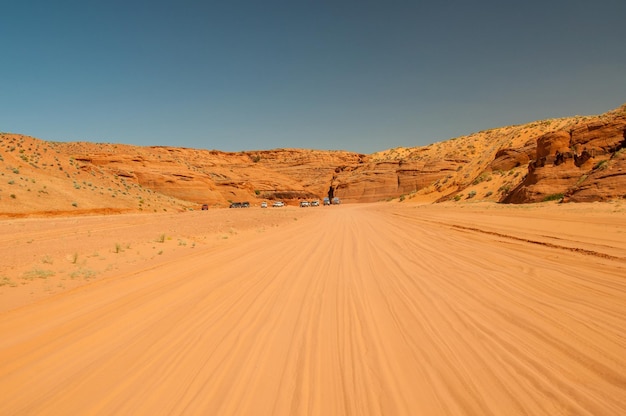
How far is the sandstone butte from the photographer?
2031 cm

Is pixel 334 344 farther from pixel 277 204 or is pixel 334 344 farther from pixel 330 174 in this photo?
pixel 330 174

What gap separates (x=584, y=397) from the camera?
7.77ft

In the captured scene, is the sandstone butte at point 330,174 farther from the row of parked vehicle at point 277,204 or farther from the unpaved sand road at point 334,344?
the unpaved sand road at point 334,344

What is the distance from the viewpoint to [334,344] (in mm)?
3447

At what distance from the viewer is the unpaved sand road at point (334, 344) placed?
99.0 inches

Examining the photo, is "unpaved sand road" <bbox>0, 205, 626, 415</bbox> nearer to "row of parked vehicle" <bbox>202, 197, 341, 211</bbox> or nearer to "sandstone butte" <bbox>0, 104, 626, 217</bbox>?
"sandstone butte" <bbox>0, 104, 626, 217</bbox>

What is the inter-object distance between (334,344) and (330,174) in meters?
92.2

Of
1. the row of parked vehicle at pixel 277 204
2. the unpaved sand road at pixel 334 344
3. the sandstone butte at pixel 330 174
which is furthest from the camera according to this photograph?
the row of parked vehicle at pixel 277 204

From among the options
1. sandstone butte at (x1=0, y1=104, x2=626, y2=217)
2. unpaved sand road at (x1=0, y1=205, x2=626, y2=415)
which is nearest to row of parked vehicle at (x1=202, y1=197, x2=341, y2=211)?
sandstone butte at (x1=0, y1=104, x2=626, y2=217)

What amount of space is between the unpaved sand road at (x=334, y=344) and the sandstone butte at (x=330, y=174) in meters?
14.9

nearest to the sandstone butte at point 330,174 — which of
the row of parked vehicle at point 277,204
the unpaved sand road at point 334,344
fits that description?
the row of parked vehicle at point 277,204

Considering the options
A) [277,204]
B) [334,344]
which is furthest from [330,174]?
[334,344]

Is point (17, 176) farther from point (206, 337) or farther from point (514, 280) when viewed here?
point (514, 280)

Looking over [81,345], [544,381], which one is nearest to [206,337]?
[81,345]
